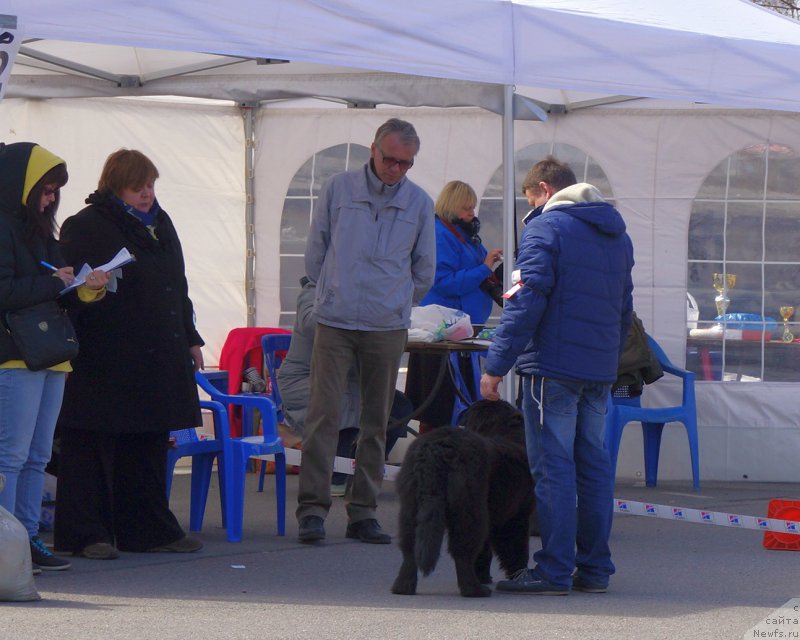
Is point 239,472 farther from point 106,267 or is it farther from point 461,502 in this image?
point 461,502

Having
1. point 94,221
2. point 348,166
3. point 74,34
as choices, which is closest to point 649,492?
point 348,166

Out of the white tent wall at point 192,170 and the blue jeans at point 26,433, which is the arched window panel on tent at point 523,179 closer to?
the white tent wall at point 192,170

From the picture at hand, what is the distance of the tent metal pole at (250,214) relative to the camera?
9.78 m

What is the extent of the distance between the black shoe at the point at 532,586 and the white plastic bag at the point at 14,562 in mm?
1836

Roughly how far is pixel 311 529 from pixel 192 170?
3.96 m

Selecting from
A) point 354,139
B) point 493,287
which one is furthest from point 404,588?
point 354,139

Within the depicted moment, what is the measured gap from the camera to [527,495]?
5.46 metres

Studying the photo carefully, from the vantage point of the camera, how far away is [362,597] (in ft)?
17.3

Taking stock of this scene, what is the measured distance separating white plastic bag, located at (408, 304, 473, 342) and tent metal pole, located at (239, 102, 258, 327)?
2.43 meters

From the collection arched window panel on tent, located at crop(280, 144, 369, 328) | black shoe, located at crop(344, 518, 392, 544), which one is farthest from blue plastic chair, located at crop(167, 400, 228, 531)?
arched window panel on tent, located at crop(280, 144, 369, 328)

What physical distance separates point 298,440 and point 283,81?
7.65ft

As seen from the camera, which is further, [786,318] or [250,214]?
[250,214]

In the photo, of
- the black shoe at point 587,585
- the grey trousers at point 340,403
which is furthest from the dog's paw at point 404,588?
the grey trousers at point 340,403

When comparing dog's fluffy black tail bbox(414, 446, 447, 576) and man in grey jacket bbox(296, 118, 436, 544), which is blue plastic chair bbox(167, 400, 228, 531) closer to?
man in grey jacket bbox(296, 118, 436, 544)
